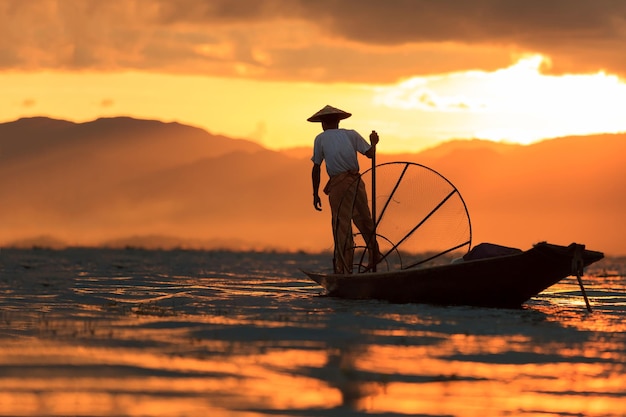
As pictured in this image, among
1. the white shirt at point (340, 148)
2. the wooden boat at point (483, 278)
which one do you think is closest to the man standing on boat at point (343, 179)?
the white shirt at point (340, 148)

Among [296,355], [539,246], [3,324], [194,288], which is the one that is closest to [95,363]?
[296,355]

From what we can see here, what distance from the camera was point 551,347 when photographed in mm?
13172

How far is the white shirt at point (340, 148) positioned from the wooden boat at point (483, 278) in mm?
1737

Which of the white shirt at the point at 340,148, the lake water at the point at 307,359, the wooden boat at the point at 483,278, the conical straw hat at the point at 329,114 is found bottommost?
the lake water at the point at 307,359

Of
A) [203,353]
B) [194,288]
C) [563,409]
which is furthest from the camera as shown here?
[194,288]

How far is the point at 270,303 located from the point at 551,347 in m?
6.90

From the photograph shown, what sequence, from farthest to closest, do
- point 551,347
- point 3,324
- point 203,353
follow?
point 3,324 → point 551,347 → point 203,353

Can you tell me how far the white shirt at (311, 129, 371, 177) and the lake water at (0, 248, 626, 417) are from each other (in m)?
2.08

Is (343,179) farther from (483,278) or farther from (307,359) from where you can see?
(307,359)

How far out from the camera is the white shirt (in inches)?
766

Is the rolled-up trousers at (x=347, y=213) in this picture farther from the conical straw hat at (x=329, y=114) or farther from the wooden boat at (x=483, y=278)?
the conical straw hat at (x=329, y=114)

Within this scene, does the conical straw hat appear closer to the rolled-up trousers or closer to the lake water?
the rolled-up trousers

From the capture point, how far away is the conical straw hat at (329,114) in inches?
774

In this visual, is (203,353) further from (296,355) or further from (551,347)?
(551,347)
